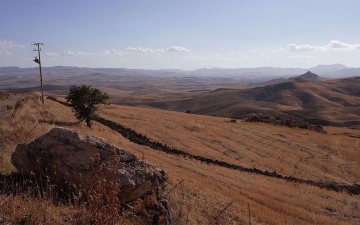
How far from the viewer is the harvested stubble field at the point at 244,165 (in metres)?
12.4

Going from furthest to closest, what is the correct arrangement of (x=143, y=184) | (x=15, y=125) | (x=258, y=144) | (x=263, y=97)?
1. (x=263, y=97)
2. (x=258, y=144)
3. (x=15, y=125)
4. (x=143, y=184)

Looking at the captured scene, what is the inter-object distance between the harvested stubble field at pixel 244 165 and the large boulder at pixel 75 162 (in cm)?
121

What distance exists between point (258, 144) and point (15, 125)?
3290cm

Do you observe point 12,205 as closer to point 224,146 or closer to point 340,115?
point 224,146

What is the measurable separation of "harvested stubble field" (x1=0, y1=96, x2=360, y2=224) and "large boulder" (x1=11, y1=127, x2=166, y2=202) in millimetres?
1209

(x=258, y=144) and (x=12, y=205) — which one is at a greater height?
(x=12, y=205)

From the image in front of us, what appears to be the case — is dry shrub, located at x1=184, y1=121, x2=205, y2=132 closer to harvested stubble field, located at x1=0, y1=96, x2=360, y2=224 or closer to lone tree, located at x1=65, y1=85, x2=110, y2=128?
harvested stubble field, located at x1=0, y1=96, x2=360, y2=224

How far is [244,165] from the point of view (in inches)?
1230

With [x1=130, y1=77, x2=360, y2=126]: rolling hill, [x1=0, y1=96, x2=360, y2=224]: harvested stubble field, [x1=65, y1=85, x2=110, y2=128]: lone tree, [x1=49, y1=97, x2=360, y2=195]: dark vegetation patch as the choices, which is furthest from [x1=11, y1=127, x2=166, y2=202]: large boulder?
[x1=130, y1=77, x2=360, y2=126]: rolling hill

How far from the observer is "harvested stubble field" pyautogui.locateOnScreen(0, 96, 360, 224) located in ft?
40.6

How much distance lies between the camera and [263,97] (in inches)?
7013

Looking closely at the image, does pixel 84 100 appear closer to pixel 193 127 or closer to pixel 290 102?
pixel 193 127

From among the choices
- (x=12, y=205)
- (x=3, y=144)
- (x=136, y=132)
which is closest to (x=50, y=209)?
(x=12, y=205)

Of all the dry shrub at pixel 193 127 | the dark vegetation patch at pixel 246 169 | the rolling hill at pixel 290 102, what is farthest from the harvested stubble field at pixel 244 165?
the rolling hill at pixel 290 102
